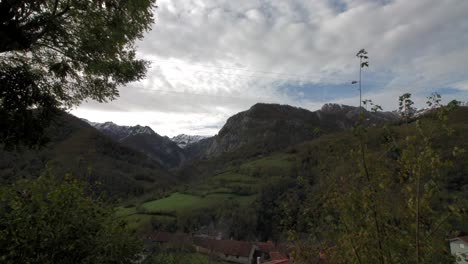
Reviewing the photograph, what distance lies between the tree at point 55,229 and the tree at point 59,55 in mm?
1177

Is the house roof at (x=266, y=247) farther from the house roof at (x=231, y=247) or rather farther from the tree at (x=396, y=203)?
the tree at (x=396, y=203)

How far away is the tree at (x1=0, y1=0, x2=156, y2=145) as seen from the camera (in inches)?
225

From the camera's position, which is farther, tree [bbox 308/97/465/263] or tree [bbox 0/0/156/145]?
tree [bbox 0/0/156/145]

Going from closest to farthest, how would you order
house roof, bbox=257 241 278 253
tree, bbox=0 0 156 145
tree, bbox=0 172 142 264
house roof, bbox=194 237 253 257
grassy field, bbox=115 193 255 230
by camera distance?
tree, bbox=0 172 142 264, tree, bbox=0 0 156 145, house roof, bbox=194 237 253 257, house roof, bbox=257 241 278 253, grassy field, bbox=115 193 255 230

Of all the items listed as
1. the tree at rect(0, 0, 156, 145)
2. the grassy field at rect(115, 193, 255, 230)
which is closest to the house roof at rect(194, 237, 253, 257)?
the grassy field at rect(115, 193, 255, 230)

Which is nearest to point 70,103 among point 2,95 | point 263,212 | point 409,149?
point 2,95

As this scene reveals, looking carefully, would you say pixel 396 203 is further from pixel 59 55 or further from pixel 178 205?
pixel 178 205

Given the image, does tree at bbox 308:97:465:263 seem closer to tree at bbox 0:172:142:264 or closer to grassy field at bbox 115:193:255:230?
tree at bbox 0:172:142:264

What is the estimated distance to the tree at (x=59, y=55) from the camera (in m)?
5.72

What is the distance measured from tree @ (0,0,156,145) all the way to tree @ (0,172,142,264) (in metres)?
1.18

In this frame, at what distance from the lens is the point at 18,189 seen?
5512mm

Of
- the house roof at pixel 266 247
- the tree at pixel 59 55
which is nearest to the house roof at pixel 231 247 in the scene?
the house roof at pixel 266 247

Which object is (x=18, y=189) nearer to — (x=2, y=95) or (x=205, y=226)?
(x=2, y=95)

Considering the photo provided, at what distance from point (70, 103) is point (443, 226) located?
7797mm
